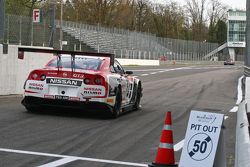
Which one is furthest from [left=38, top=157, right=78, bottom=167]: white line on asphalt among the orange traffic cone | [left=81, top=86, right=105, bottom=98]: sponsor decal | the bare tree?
the bare tree

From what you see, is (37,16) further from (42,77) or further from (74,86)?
(74,86)

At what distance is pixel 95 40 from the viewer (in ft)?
201

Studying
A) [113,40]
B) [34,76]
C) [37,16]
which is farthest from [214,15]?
[34,76]

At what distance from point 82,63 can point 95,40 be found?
49.5 metres

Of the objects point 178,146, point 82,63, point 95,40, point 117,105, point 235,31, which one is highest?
point 235,31

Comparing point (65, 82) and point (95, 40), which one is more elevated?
point (95, 40)

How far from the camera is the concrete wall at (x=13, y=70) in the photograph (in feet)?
51.4

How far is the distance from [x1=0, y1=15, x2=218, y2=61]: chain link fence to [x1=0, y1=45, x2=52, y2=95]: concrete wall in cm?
756

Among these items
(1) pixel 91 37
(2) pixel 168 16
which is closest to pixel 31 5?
(1) pixel 91 37

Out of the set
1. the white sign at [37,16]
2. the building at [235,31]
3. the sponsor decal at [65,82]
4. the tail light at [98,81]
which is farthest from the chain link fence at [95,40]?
the building at [235,31]

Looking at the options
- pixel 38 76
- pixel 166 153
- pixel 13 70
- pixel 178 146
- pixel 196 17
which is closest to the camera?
pixel 166 153

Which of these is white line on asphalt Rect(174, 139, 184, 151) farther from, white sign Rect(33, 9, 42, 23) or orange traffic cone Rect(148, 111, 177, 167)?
white sign Rect(33, 9, 42, 23)

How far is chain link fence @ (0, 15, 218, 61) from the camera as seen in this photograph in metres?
34.3

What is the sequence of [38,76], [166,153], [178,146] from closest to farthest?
1. [166,153]
2. [178,146]
3. [38,76]
